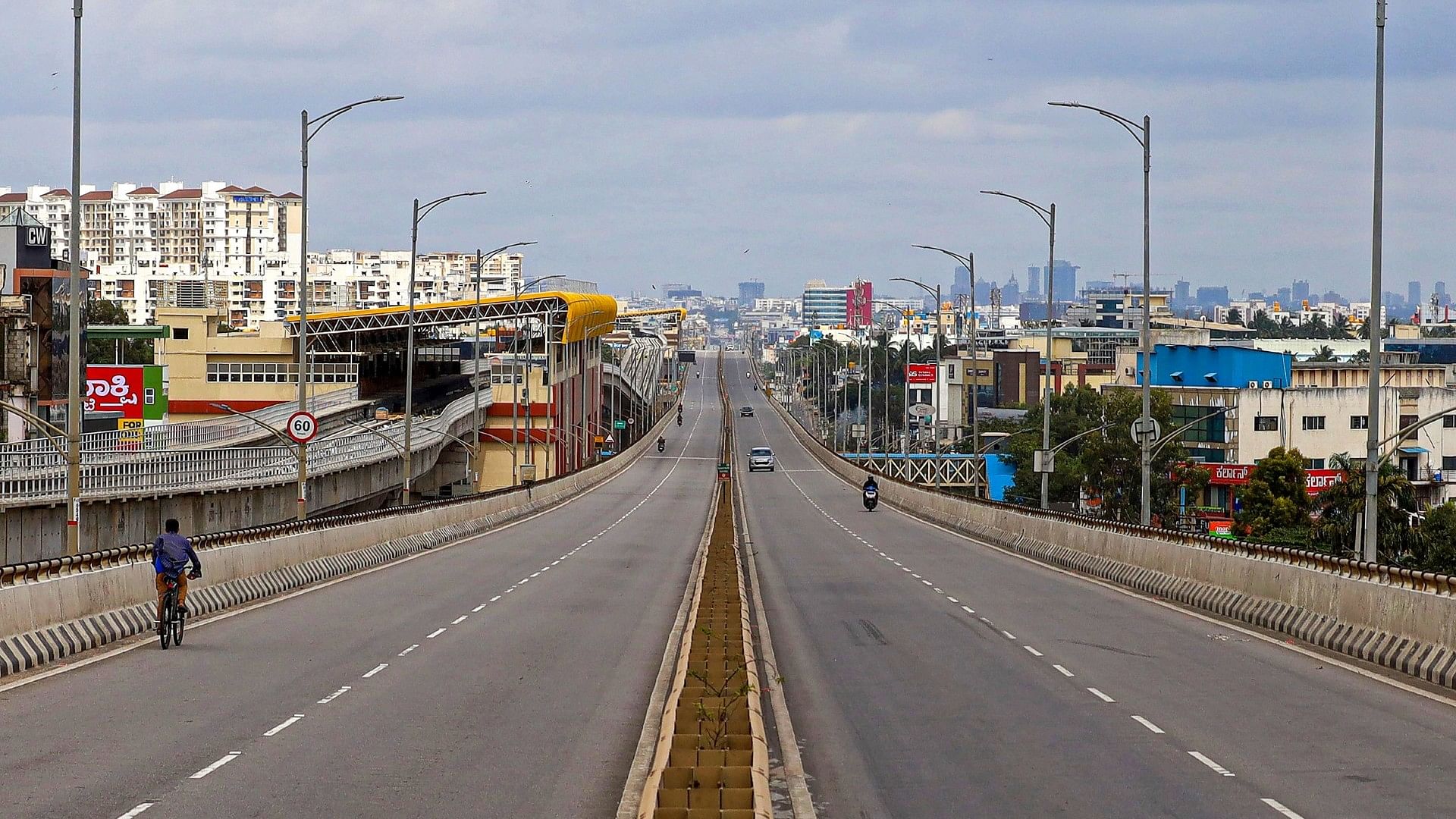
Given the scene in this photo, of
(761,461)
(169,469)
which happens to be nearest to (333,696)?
(169,469)

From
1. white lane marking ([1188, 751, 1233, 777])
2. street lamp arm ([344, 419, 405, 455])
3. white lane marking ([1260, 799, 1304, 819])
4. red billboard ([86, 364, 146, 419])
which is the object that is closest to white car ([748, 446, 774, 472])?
street lamp arm ([344, 419, 405, 455])

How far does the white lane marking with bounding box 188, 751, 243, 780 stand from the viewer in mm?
12484

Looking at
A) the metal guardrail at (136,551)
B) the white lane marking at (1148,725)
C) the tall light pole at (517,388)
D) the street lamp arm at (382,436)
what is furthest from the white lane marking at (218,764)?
the tall light pole at (517,388)

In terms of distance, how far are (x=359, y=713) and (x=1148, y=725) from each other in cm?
749

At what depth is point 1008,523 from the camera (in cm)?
4966

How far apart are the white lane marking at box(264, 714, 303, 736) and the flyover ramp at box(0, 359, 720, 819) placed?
0.24 ft

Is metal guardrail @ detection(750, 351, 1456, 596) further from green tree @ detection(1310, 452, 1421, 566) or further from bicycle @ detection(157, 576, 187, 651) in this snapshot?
green tree @ detection(1310, 452, 1421, 566)

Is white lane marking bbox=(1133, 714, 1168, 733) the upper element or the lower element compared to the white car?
upper

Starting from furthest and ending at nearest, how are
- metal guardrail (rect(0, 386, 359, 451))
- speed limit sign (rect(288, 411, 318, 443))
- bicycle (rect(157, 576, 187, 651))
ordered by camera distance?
metal guardrail (rect(0, 386, 359, 451)) < speed limit sign (rect(288, 411, 318, 443)) < bicycle (rect(157, 576, 187, 651))

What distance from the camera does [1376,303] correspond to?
25.0m

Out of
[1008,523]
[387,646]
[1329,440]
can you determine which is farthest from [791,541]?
[1329,440]

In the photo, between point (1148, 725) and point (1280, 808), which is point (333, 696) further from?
point (1280, 808)

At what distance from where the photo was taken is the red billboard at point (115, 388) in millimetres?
60031

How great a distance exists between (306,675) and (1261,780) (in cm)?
1054
